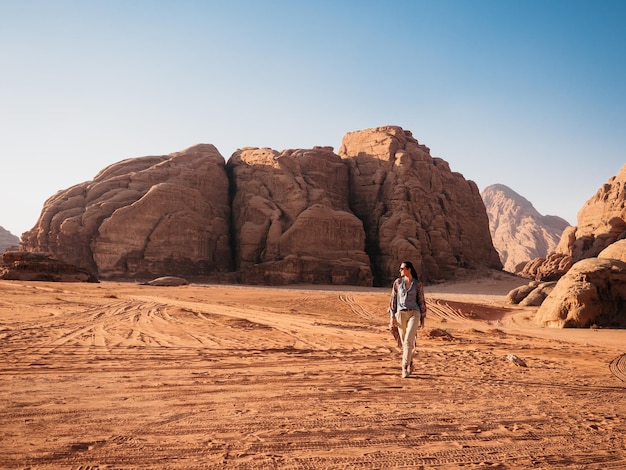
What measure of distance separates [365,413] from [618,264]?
15.1 m

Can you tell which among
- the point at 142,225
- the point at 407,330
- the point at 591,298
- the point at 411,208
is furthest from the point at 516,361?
the point at 142,225

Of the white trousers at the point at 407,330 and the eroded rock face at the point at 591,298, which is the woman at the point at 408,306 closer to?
the white trousers at the point at 407,330

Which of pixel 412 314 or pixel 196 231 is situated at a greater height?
pixel 196 231

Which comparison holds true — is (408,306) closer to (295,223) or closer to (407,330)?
(407,330)

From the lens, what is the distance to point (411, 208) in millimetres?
42156

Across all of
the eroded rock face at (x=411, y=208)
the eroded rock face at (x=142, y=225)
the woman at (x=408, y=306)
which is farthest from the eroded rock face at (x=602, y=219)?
the woman at (x=408, y=306)

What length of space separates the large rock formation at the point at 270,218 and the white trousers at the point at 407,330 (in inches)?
1193

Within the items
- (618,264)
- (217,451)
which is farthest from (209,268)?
(217,451)

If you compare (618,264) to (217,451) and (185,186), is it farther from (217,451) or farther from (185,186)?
(185,186)

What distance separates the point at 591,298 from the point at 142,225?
1358 inches

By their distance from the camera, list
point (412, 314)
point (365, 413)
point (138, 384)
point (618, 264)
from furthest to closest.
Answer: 1. point (618, 264)
2. point (412, 314)
3. point (138, 384)
4. point (365, 413)

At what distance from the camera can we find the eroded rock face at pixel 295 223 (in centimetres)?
3759

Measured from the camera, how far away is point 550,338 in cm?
1138

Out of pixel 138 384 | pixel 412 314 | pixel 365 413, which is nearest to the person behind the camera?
pixel 365 413
